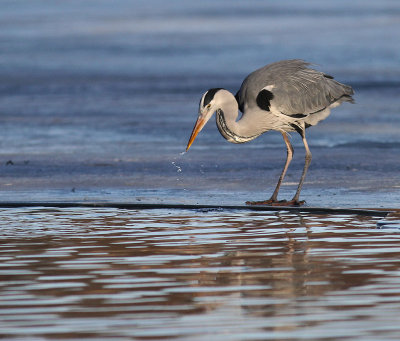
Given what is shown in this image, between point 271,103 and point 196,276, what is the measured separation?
502cm

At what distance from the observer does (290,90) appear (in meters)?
12.6

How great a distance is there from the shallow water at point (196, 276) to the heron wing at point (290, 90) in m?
A: 2.08

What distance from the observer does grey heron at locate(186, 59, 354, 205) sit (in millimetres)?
11977

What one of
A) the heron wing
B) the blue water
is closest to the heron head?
the heron wing

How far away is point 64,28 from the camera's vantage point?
36.6 meters

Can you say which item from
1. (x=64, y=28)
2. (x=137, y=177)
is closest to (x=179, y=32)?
(x=64, y=28)

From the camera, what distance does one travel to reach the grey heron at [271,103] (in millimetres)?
11977

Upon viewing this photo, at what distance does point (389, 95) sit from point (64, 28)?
18.0 metres

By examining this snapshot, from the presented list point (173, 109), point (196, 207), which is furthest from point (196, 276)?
point (173, 109)

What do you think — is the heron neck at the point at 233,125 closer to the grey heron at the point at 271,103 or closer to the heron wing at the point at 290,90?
the grey heron at the point at 271,103

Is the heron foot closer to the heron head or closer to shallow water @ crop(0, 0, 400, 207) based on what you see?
shallow water @ crop(0, 0, 400, 207)

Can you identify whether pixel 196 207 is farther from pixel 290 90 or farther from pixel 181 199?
pixel 290 90

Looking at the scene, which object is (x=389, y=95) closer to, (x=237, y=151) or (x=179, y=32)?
(x=237, y=151)

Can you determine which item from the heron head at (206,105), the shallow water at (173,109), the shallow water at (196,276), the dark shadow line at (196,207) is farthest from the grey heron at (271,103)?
the shallow water at (196,276)
